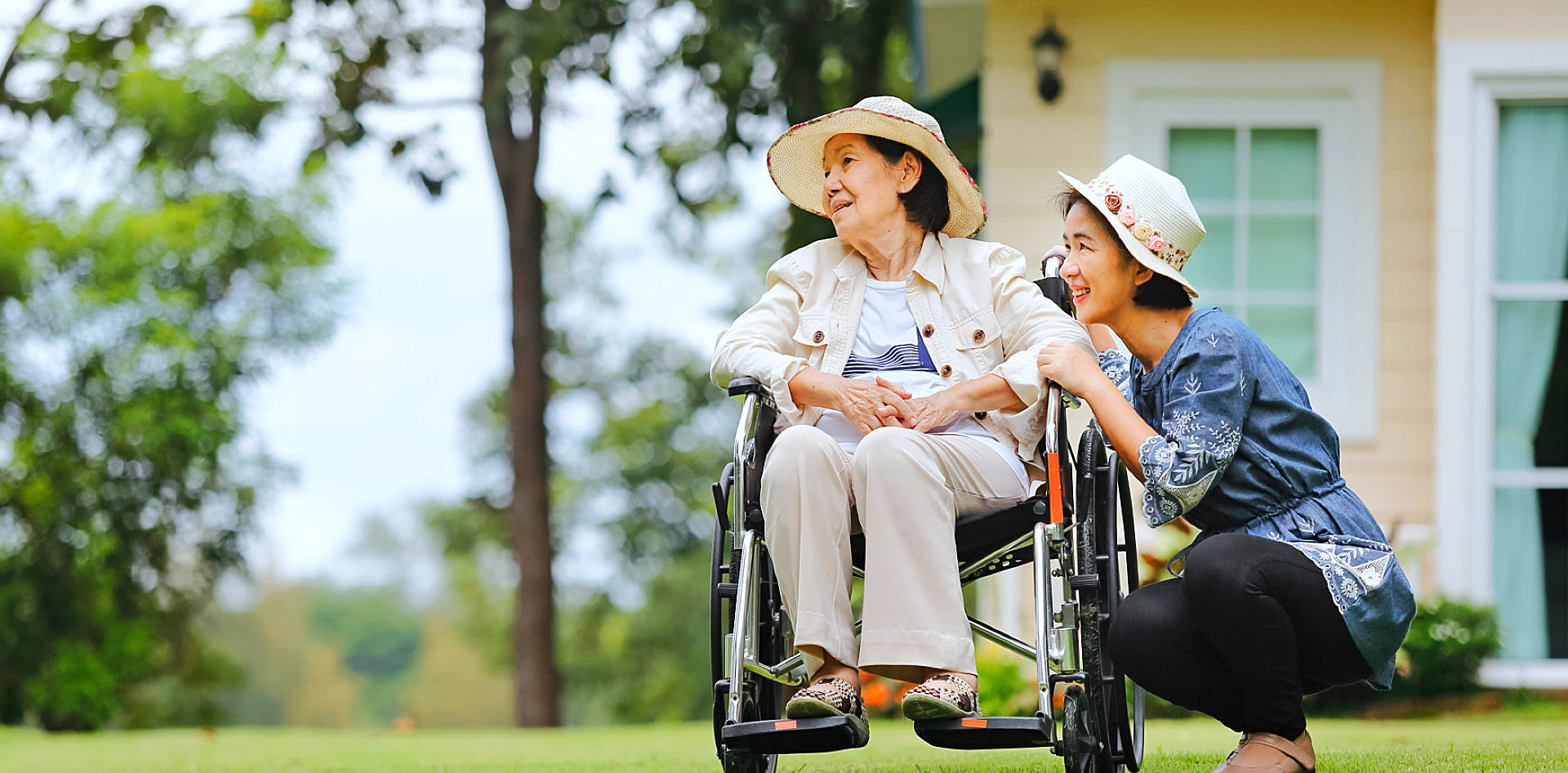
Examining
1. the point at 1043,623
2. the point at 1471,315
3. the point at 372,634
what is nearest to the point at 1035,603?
the point at 1043,623

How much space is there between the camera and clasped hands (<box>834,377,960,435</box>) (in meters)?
2.64

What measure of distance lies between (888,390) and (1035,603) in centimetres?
49

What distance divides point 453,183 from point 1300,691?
587 centimetres

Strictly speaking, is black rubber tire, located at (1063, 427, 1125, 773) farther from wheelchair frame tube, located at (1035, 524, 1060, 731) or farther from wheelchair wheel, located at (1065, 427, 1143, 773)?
wheelchair frame tube, located at (1035, 524, 1060, 731)

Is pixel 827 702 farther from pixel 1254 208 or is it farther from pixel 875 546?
pixel 1254 208

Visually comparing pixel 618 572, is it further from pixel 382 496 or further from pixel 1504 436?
pixel 1504 436

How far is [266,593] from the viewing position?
1045 inches

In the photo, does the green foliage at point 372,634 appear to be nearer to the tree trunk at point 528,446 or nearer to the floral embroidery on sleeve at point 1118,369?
the tree trunk at point 528,446

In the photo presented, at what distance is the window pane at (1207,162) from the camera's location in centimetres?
558

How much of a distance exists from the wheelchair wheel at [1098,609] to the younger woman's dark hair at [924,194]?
573mm

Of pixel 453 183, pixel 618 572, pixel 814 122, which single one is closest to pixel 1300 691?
pixel 814 122

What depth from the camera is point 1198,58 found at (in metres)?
5.57

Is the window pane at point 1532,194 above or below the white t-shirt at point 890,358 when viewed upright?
above

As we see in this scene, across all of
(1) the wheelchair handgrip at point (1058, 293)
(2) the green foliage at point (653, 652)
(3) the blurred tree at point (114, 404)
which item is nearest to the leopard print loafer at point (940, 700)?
(1) the wheelchair handgrip at point (1058, 293)
